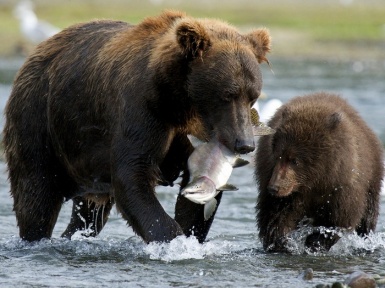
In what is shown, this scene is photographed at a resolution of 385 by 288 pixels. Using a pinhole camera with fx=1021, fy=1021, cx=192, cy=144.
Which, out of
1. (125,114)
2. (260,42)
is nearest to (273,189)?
(260,42)

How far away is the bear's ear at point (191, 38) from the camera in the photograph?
6.57m

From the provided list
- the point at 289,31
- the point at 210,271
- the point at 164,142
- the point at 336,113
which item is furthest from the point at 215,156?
the point at 289,31

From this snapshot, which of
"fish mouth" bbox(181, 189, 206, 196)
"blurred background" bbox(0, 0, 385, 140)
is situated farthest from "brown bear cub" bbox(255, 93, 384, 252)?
"blurred background" bbox(0, 0, 385, 140)

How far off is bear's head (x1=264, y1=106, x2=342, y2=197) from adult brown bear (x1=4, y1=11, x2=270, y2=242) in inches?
29.5

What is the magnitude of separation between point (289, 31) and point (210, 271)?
83.1 ft

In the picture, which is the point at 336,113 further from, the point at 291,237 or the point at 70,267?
the point at 70,267

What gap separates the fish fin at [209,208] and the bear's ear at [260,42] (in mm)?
1039

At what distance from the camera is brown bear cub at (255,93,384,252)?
24.8 feet

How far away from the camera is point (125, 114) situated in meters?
6.95

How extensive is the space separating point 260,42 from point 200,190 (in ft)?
3.64

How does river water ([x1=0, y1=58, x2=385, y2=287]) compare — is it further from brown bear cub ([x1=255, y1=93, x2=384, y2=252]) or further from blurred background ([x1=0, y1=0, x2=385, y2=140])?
blurred background ([x1=0, y1=0, x2=385, y2=140])

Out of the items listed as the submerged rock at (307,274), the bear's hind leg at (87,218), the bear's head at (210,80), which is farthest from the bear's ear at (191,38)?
the bear's hind leg at (87,218)

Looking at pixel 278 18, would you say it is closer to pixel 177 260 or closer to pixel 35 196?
pixel 35 196

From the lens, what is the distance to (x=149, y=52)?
6.98 m
